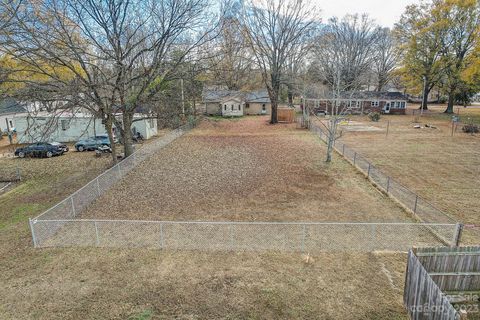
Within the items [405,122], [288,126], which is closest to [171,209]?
[288,126]

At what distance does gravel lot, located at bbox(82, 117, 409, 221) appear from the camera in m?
13.3

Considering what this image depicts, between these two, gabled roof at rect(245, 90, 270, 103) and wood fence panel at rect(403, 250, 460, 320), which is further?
gabled roof at rect(245, 90, 270, 103)

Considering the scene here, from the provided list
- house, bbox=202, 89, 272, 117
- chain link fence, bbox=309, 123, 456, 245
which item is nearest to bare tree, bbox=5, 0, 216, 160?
chain link fence, bbox=309, 123, 456, 245

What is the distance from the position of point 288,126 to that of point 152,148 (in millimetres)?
21067

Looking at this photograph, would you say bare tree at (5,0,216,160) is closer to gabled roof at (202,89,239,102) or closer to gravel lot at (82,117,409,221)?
gravel lot at (82,117,409,221)

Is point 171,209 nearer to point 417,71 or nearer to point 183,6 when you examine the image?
point 183,6

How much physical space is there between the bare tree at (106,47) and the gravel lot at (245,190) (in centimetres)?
530

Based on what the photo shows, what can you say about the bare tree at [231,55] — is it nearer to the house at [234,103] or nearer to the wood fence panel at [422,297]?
the house at [234,103]

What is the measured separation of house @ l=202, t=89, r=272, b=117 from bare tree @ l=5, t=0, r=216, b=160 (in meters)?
28.3

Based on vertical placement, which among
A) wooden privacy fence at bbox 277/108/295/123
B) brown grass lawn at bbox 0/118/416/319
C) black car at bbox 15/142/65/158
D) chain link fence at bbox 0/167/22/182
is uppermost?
wooden privacy fence at bbox 277/108/295/123

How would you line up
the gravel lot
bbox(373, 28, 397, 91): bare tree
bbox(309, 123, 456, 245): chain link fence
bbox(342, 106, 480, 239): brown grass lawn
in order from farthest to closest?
bbox(373, 28, 397, 91): bare tree → bbox(342, 106, 480, 239): brown grass lawn → the gravel lot → bbox(309, 123, 456, 245): chain link fence

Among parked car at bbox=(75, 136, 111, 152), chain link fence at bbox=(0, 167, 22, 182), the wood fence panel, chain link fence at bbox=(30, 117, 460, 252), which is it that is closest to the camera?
the wood fence panel

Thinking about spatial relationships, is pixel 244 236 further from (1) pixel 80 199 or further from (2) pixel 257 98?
(2) pixel 257 98

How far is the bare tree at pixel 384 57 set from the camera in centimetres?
6338
